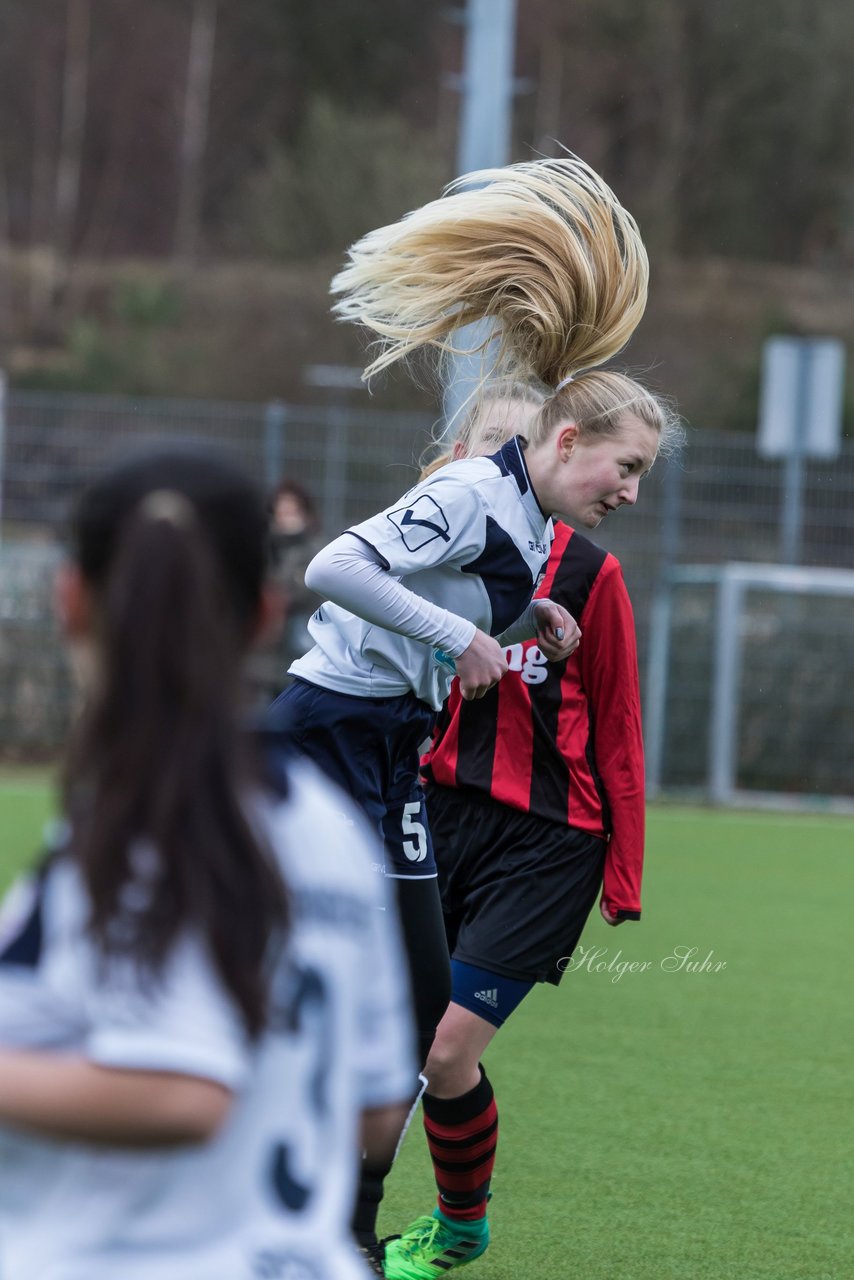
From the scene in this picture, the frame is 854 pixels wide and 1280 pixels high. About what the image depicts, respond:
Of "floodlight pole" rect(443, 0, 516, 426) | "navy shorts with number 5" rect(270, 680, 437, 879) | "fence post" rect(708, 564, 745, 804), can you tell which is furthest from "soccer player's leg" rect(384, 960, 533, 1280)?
"fence post" rect(708, 564, 745, 804)

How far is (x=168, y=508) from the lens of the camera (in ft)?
4.89

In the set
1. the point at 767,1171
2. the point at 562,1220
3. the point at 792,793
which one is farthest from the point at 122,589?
the point at 792,793

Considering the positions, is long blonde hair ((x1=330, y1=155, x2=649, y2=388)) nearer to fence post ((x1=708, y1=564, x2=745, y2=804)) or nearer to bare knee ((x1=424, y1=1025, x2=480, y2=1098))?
bare knee ((x1=424, y1=1025, x2=480, y2=1098))

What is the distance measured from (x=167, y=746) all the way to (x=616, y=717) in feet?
8.44

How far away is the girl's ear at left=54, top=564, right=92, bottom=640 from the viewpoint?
59.6 inches

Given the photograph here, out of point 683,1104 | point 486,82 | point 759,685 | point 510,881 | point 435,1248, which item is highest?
point 486,82

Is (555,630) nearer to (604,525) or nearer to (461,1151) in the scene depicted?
(461,1151)

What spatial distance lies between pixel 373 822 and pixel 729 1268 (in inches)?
46.3

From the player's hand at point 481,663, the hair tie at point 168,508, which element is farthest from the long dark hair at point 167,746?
the player's hand at point 481,663

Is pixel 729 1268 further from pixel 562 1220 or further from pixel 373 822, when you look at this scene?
pixel 373 822

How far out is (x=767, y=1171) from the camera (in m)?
4.39

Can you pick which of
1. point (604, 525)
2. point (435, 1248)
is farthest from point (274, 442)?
point (435, 1248)

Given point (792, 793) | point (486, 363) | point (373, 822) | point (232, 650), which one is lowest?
point (792, 793)

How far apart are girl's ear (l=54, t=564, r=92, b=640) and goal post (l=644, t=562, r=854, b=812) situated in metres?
10.9
